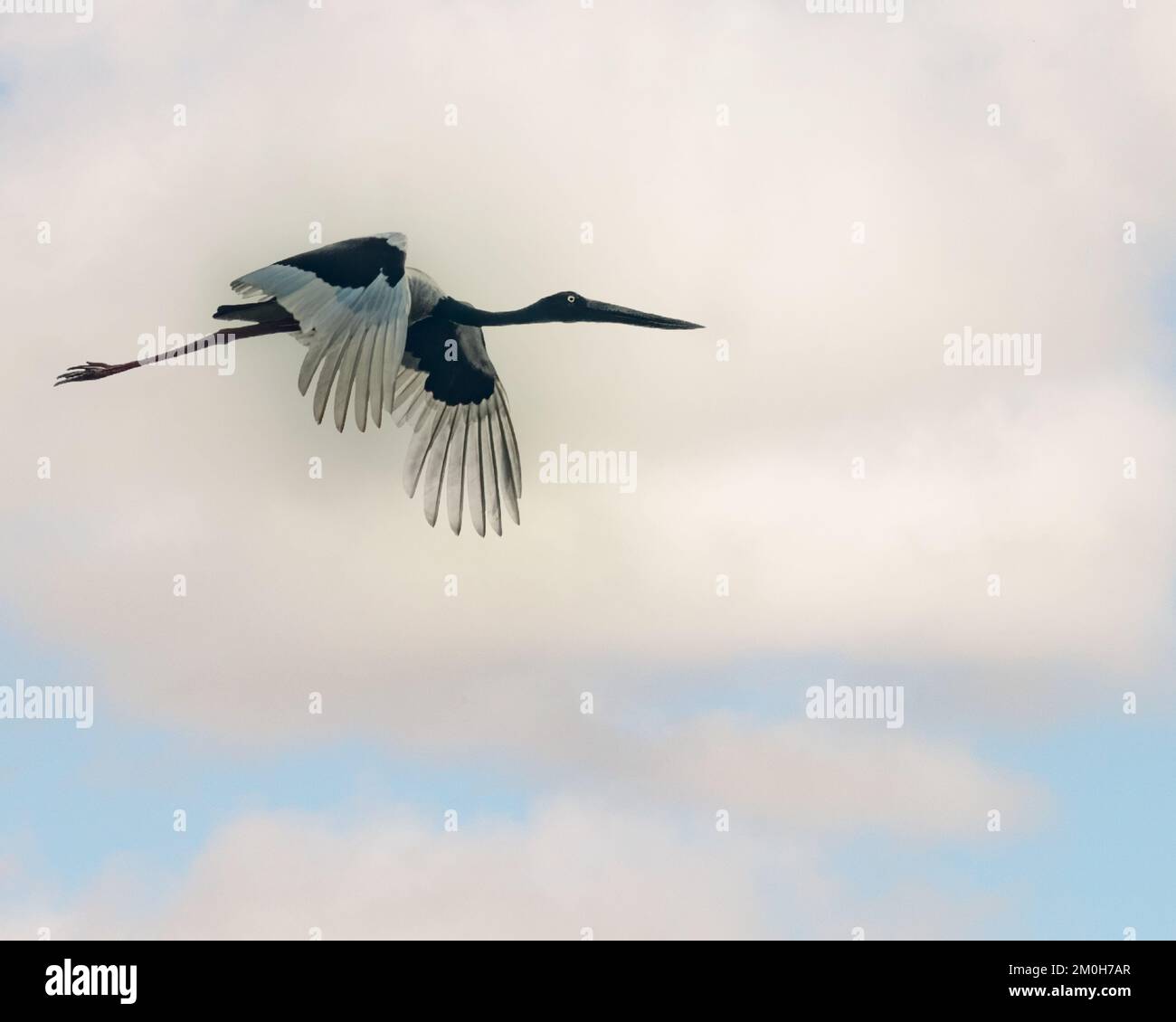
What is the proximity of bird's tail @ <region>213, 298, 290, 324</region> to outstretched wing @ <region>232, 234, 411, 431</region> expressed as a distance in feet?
2.23

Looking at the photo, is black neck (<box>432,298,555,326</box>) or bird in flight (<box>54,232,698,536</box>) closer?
bird in flight (<box>54,232,698,536</box>)

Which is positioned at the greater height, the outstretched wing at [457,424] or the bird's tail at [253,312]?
the bird's tail at [253,312]

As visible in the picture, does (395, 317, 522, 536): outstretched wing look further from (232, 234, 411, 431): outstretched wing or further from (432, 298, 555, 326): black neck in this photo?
(232, 234, 411, 431): outstretched wing

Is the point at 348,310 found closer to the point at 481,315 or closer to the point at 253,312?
the point at 253,312

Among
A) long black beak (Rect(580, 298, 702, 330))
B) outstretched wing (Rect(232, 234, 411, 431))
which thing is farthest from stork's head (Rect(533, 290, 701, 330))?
outstretched wing (Rect(232, 234, 411, 431))

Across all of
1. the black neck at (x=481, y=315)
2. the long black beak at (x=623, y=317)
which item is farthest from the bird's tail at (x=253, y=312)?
the long black beak at (x=623, y=317)

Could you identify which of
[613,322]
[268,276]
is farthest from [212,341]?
[613,322]

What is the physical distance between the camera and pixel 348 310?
120 feet

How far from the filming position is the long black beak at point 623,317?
4128 cm

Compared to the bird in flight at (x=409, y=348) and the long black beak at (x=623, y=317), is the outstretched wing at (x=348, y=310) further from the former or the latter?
the long black beak at (x=623, y=317)

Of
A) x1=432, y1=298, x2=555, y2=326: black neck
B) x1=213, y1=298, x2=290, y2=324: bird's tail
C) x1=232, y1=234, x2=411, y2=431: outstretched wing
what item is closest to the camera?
x1=232, y1=234, x2=411, y2=431: outstretched wing

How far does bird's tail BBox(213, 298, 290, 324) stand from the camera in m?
38.7

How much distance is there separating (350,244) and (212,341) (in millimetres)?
3737

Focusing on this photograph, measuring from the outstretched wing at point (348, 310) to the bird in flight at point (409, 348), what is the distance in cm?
2
